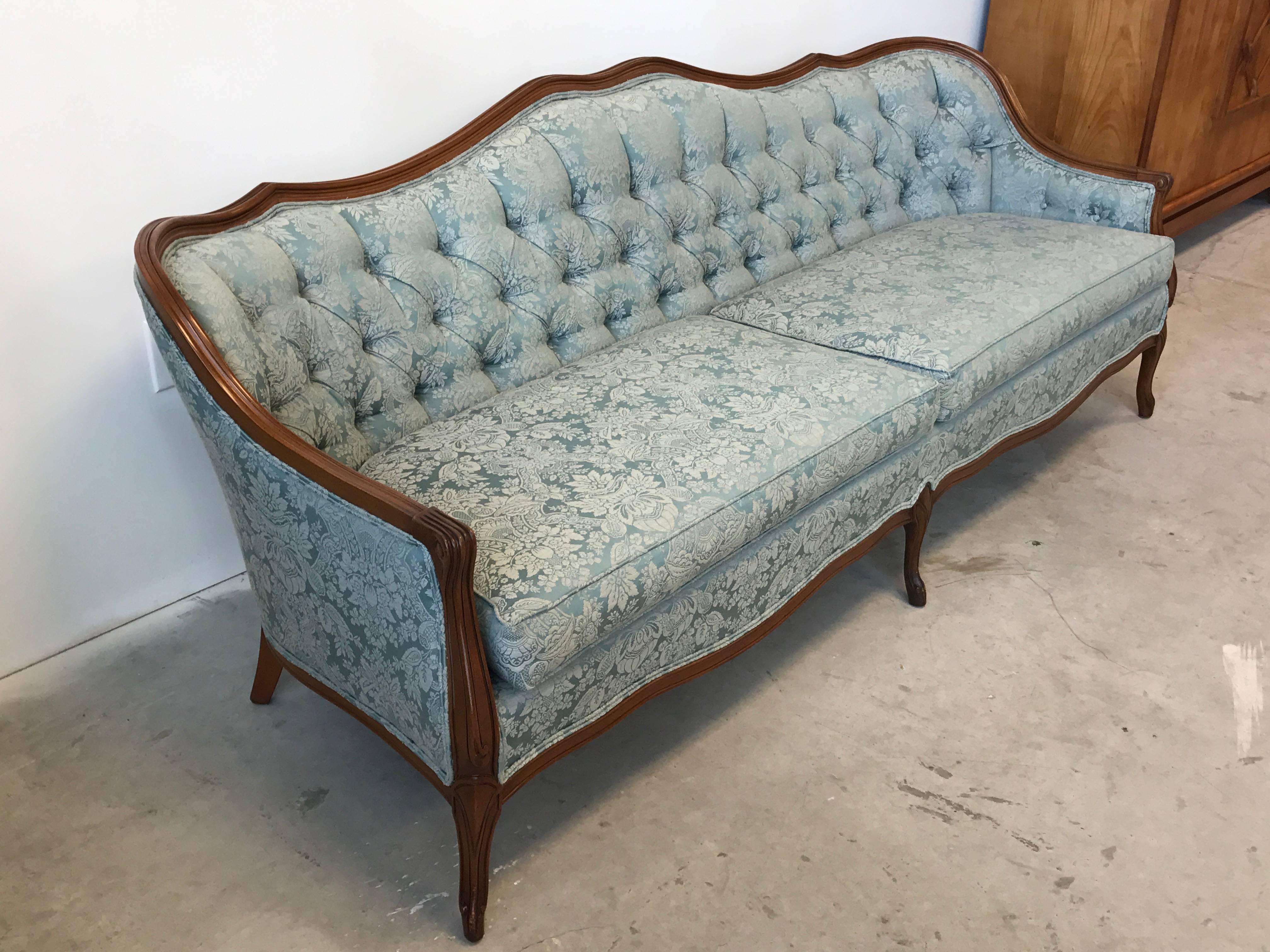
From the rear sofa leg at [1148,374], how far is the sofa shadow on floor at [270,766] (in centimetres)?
100

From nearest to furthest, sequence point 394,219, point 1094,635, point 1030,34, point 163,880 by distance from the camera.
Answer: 1. point 163,880
2. point 394,219
3. point 1094,635
4. point 1030,34

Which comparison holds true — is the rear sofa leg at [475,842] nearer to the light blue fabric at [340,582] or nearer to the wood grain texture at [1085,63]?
the light blue fabric at [340,582]

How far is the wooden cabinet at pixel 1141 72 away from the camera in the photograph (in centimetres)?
294

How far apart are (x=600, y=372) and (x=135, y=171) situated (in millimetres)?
830

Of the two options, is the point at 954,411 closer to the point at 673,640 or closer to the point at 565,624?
the point at 673,640

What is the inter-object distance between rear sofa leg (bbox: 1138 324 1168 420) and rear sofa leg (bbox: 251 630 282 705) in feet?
6.82

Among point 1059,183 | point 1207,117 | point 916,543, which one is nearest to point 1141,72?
point 1207,117

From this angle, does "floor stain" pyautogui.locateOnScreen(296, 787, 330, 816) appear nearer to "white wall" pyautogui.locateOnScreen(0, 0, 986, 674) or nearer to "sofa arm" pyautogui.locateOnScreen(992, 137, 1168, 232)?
"white wall" pyautogui.locateOnScreen(0, 0, 986, 674)

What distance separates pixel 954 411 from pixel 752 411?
0.44m

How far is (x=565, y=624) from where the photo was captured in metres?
1.31

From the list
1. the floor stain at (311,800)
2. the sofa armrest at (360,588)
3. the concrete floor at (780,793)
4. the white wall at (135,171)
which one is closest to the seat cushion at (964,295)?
the concrete floor at (780,793)

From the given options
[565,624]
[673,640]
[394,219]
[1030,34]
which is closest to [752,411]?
[673,640]

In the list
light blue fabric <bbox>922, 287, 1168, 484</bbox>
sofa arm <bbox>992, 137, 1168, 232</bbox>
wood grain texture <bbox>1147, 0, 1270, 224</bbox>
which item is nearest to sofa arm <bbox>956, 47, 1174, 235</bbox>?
sofa arm <bbox>992, 137, 1168, 232</bbox>

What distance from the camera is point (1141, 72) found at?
2959 millimetres
